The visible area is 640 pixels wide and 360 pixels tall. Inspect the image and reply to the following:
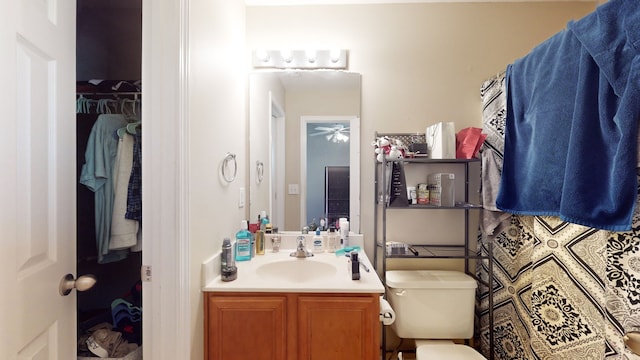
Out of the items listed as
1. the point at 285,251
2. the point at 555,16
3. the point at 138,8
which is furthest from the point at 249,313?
the point at 555,16

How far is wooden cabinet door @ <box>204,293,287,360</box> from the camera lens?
46.1 inches

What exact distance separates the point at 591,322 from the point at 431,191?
2.96ft

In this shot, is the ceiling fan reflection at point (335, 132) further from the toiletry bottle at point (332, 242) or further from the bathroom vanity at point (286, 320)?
the bathroom vanity at point (286, 320)

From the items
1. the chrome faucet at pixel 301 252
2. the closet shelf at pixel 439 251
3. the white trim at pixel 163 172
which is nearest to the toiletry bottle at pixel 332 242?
the chrome faucet at pixel 301 252

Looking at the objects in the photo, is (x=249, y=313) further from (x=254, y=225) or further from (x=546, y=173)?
(x=546, y=173)

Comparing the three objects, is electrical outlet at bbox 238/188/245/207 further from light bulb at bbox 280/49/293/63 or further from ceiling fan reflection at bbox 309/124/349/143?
light bulb at bbox 280/49/293/63

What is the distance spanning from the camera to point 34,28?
683 mm

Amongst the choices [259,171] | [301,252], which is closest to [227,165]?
[259,171]

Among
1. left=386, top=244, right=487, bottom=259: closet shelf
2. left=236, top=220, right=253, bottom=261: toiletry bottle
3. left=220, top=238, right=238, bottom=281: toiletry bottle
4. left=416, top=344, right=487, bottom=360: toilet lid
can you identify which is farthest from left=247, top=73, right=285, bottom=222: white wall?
left=416, top=344, right=487, bottom=360: toilet lid

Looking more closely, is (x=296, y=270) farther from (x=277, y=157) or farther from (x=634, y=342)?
(x=634, y=342)

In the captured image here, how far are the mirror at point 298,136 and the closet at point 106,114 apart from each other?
0.70 metres

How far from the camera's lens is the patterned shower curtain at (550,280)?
2.99ft

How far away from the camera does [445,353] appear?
1442mm

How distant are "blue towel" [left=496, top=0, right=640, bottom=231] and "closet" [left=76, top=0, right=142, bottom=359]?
6.28 ft
